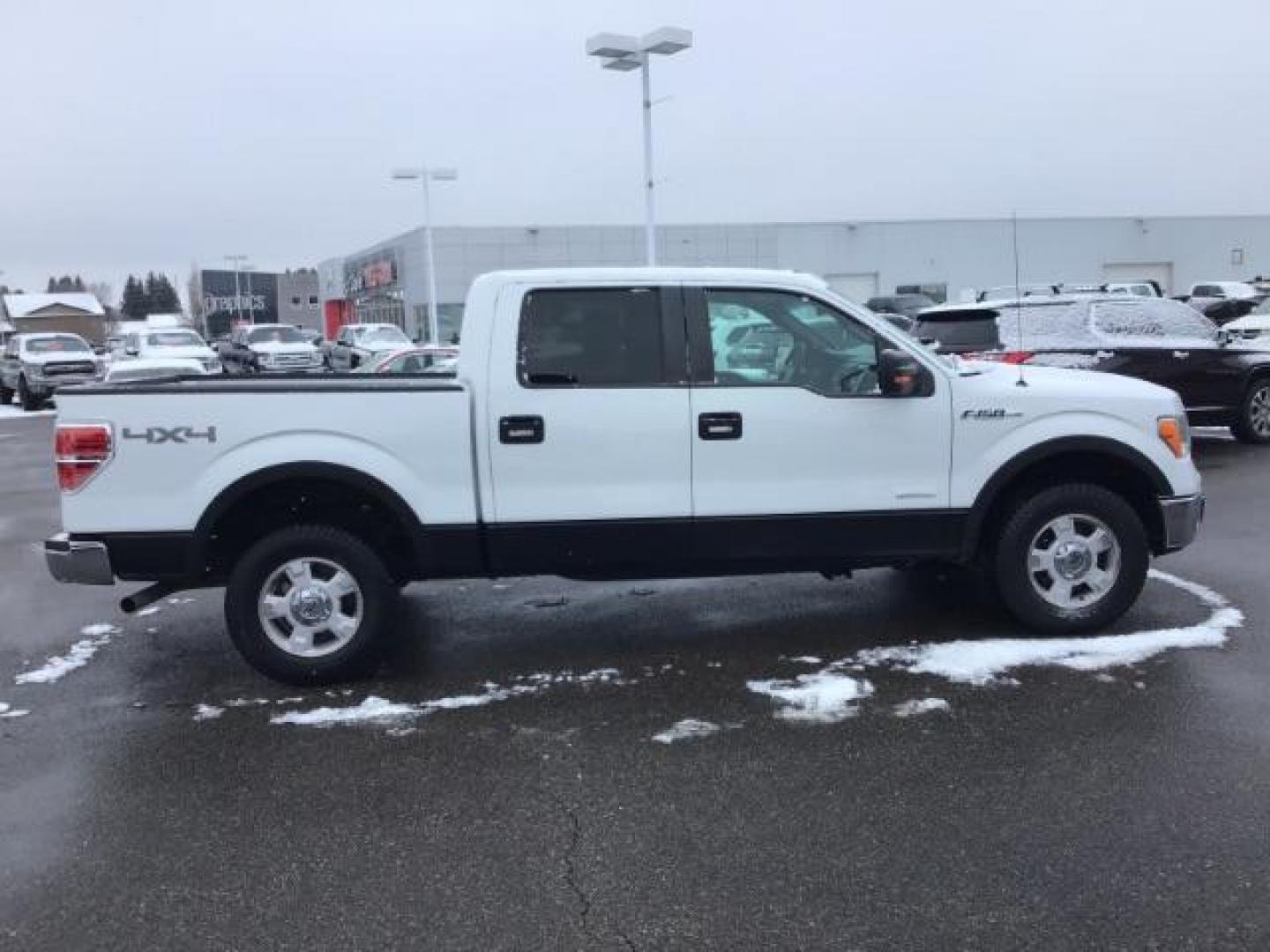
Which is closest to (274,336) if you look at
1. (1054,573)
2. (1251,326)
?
(1251,326)

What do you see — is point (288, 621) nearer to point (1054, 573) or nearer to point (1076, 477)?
point (1054, 573)

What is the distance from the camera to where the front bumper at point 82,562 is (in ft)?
17.4

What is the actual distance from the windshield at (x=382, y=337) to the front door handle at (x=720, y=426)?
2622 centimetres

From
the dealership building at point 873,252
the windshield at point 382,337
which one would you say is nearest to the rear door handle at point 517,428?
the windshield at point 382,337

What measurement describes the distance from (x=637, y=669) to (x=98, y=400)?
2.85 m

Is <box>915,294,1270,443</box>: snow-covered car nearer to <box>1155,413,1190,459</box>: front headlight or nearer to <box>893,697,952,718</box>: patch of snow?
<box>1155,413,1190,459</box>: front headlight

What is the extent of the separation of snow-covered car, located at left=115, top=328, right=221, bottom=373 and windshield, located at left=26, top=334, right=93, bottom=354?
3.38 feet

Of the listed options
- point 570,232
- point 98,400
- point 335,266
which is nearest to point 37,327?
point 335,266

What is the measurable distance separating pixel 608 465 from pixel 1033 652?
232 centimetres

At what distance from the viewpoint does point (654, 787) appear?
4.30 metres

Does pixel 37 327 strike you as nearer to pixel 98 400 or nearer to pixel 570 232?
pixel 570 232

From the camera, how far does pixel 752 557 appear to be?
5.66 meters

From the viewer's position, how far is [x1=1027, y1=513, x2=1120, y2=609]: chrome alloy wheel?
587 cm

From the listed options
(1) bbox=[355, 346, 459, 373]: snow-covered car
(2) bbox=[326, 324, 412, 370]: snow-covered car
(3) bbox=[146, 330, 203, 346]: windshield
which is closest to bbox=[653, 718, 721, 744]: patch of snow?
(1) bbox=[355, 346, 459, 373]: snow-covered car
